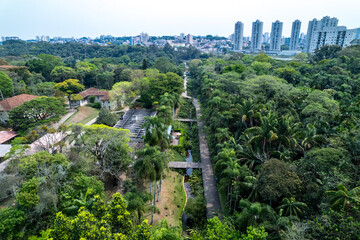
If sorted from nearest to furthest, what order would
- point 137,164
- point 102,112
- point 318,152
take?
point 318,152 < point 137,164 < point 102,112

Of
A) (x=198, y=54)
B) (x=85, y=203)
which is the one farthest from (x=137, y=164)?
(x=198, y=54)

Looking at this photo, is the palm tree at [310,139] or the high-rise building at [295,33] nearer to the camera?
the palm tree at [310,139]

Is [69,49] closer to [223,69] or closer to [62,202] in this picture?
[223,69]

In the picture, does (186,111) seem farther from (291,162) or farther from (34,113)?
(291,162)

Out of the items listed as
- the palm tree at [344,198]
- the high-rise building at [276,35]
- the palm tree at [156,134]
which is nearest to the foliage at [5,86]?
the palm tree at [156,134]

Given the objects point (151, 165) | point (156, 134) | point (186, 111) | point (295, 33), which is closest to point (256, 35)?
point (295, 33)

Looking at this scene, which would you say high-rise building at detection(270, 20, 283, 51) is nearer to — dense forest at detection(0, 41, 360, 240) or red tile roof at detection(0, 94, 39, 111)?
dense forest at detection(0, 41, 360, 240)

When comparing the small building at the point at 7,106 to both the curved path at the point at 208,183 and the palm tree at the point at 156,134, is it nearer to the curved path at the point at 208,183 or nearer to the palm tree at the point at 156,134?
the palm tree at the point at 156,134
